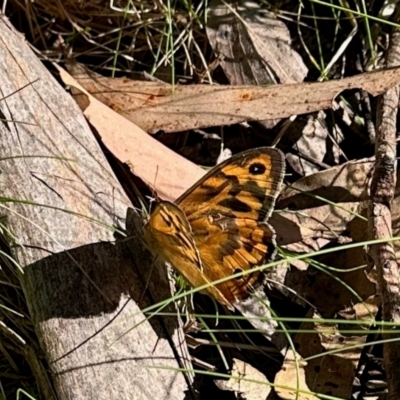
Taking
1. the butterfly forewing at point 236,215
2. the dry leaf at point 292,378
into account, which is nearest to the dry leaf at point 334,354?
the dry leaf at point 292,378

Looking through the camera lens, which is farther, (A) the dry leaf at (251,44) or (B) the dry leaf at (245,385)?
(A) the dry leaf at (251,44)

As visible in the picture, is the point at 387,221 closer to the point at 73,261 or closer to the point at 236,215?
the point at 236,215

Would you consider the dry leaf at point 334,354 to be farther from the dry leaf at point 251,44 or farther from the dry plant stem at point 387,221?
the dry leaf at point 251,44

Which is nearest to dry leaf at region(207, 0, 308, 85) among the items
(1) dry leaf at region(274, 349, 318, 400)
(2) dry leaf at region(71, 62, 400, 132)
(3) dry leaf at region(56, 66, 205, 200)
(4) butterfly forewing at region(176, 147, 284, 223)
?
(2) dry leaf at region(71, 62, 400, 132)

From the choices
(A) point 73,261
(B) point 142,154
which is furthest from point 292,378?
(B) point 142,154

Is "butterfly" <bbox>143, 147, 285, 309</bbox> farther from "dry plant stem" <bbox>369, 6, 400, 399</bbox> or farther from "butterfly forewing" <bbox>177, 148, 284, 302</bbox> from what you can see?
"dry plant stem" <bbox>369, 6, 400, 399</bbox>
